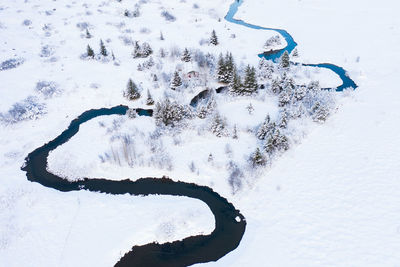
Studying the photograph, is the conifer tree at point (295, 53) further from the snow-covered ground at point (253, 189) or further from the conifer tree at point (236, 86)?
the conifer tree at point (236, 86)

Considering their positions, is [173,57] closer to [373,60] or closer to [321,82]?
[321,82]

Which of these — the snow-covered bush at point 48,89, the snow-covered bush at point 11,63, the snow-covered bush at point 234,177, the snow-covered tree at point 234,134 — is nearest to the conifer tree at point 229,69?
the snow-covered tree at point 234,134

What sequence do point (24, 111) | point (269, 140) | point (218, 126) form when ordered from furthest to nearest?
point (24, 111)
point (218, 126)
point (269, 140)

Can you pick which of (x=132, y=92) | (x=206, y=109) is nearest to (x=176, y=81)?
(x=132, y=92)

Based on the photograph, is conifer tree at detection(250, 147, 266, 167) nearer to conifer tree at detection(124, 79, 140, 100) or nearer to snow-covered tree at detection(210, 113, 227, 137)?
snow-covered tree at detection(210, 113, 227, 137)

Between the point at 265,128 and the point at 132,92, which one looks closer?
the point at 265,128

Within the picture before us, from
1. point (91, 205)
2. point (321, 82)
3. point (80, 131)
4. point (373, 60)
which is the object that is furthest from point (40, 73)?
point (373, 60)

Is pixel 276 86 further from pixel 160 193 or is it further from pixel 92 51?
pixel 92 51
